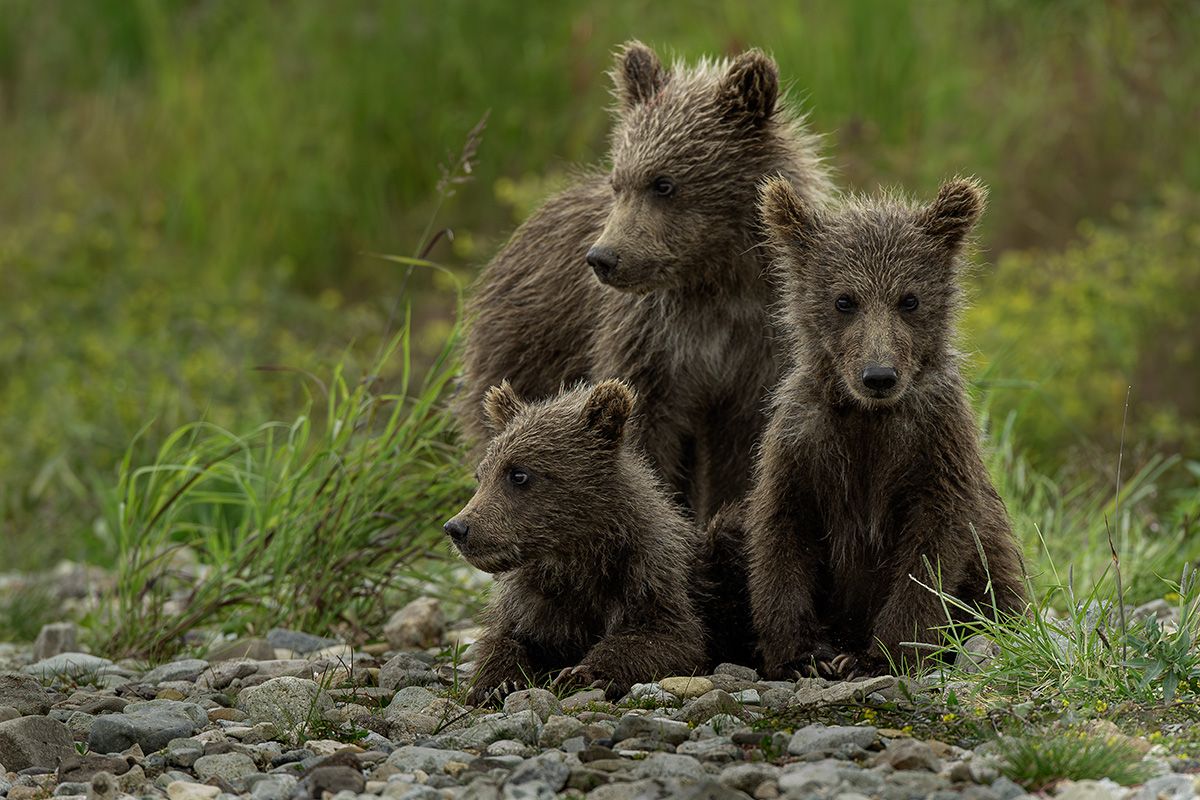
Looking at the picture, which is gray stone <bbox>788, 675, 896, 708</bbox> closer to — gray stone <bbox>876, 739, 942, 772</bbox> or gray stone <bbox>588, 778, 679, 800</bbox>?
gray stone <bbox>876, 739, 942, 772</bbox>

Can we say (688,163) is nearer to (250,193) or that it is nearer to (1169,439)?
(1169,439)

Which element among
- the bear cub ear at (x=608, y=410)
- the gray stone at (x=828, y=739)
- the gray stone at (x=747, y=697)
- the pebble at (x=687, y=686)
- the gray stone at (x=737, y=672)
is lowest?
the gray stone at (x=737, y=672)

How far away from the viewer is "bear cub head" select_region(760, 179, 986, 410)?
538 centimetres

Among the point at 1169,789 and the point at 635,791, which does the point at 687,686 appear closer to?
the point at 635,791

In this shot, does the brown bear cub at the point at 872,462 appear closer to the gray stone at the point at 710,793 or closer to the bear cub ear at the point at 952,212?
the bear cub ear at the point at 952,212

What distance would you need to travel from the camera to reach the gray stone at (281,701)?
17.1 ft

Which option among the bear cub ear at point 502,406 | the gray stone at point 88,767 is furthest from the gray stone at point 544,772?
the bear cub ear at point 502,406

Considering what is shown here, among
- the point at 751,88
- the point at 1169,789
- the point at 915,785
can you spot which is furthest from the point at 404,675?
the point at 1169,789

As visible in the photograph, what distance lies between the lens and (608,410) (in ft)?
18.5

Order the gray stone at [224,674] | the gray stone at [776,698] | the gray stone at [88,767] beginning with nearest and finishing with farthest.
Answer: the gray stone at [88,767]
the gray stone at [776,698]
the gray stone at [224,674]

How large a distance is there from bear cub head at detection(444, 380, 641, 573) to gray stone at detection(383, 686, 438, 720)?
1.44ft

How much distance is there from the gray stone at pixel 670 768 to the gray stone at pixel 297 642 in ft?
8.30

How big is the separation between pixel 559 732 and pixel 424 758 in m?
0.38

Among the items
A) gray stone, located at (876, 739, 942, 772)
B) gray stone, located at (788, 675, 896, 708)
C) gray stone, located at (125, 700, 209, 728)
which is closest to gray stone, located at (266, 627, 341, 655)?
gray stone, located at (125, 700, 209, 728)
